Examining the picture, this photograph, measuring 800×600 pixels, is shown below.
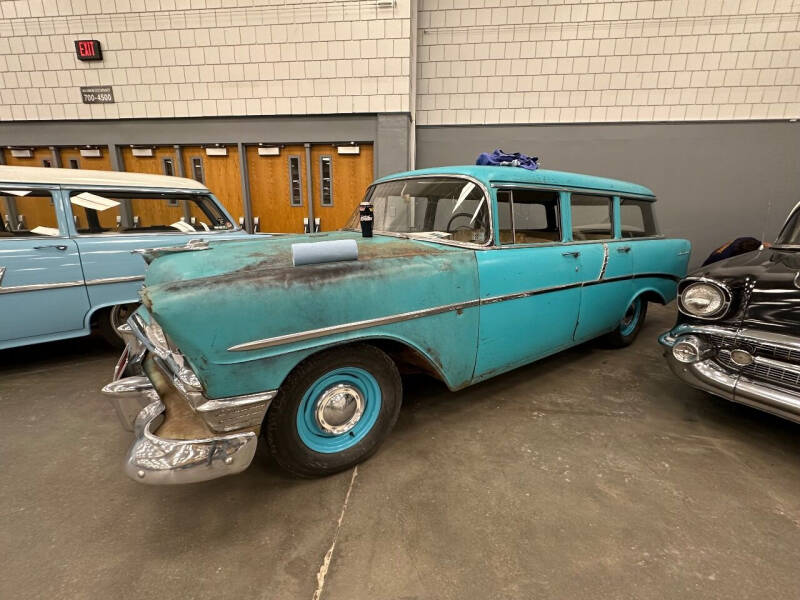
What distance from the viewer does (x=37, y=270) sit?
284 cm

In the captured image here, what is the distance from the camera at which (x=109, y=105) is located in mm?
5863

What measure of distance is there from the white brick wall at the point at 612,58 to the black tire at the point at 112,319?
545 cm

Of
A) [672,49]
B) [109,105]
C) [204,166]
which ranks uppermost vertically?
[672,49]

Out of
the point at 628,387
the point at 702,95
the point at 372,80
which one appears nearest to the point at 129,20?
the point at 372,80

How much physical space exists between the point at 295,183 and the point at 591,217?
4.82 metres

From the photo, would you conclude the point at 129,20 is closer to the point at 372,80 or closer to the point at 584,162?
the point at 372,80

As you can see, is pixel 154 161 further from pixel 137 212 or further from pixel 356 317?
pixel 356 317

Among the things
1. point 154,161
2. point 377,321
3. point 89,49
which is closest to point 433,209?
point 377,321

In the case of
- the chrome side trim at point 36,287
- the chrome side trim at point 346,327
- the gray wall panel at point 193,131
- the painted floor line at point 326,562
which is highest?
the gray wall panel at point 193,131

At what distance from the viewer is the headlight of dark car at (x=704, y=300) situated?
2.11 meters

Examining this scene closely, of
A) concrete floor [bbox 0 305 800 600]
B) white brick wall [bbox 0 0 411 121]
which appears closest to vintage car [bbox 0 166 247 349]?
concrete floor [bbox 0 305 800 600]

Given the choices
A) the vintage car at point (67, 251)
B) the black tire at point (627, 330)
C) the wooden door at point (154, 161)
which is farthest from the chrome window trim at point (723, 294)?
the wooden door at point (154, 161)

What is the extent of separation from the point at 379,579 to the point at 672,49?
7.81 m

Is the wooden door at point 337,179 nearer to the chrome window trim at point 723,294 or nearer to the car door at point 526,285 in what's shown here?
the car door at point 526,285
